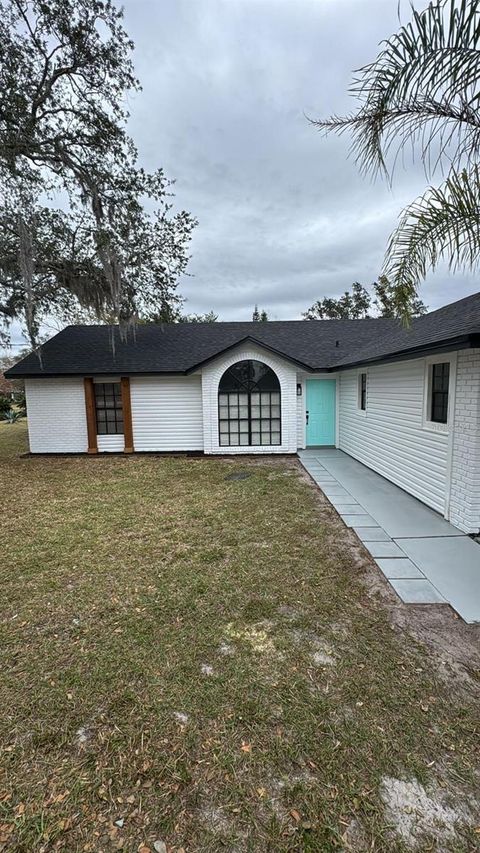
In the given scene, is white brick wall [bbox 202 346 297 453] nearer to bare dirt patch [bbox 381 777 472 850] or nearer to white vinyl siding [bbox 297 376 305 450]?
white vinyl siding [bbox 297 376 305 450]

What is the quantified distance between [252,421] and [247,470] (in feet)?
7.42

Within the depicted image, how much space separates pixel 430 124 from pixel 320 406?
26.5 ft

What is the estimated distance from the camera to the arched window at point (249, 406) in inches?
420

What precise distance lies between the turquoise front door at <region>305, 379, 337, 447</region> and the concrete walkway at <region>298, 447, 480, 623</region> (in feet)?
12.9

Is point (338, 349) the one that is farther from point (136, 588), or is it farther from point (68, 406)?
point (136, 588)

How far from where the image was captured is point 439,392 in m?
5.75

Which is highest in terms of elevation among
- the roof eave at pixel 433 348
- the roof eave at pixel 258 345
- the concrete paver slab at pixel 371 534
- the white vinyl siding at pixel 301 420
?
the roof eave at pixel 258 345

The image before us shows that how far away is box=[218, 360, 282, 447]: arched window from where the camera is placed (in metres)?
10.7

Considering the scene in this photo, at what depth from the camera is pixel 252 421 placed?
428 inches

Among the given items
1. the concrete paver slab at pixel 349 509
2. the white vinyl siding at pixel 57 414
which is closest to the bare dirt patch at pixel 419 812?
the concrete paver slab at pixel 349 509

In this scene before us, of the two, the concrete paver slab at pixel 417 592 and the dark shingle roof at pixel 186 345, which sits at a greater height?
the dark shingle roof at pixel 186 345

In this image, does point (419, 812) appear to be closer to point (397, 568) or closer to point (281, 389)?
point (397, 568)

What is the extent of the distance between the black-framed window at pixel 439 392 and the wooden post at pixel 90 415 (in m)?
9.21

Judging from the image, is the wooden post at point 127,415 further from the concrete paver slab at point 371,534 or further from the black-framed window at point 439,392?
→ the black-framed window at point 439,392
